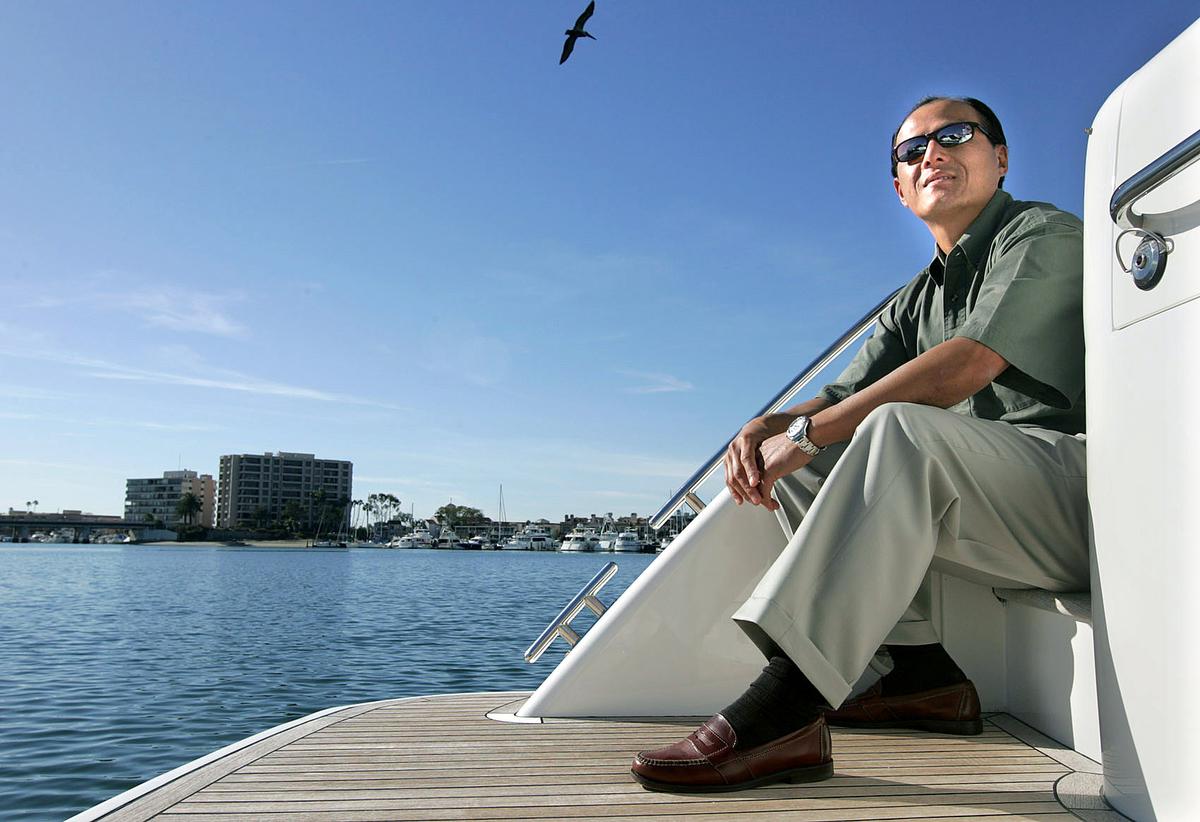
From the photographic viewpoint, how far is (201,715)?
25.8ft

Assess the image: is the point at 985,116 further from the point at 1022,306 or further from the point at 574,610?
the point at 574,610

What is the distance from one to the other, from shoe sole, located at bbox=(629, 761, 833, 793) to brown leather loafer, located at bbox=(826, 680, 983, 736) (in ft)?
1.13

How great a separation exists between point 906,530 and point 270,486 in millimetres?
122195

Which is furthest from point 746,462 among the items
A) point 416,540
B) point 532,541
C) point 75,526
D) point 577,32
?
point 75,526

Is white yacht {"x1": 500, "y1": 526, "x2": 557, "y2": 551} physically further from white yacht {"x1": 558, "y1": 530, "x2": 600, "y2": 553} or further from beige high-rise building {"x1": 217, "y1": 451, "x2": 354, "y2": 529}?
beige high-rise building {"x1": 217, "y1": 451, "x2": 354, "y2": 529}

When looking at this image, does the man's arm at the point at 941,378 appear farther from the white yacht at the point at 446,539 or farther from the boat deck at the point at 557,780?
the white yacht at the point at 446,539

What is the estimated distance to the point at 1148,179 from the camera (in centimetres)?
104

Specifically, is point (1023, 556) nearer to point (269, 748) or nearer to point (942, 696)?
point (942, 696)

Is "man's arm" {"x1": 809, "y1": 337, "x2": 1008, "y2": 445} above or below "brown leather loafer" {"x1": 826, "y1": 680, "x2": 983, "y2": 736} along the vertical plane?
above

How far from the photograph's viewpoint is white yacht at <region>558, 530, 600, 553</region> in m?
89.4

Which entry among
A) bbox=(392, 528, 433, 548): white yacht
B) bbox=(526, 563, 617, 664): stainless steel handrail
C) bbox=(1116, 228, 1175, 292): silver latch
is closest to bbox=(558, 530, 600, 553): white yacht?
bbox=(392, 528, 433, 548): white yacht

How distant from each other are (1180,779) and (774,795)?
511 mm

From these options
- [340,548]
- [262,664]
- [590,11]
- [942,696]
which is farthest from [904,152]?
[340,548]

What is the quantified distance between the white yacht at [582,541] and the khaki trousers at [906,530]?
87406 millimetres
